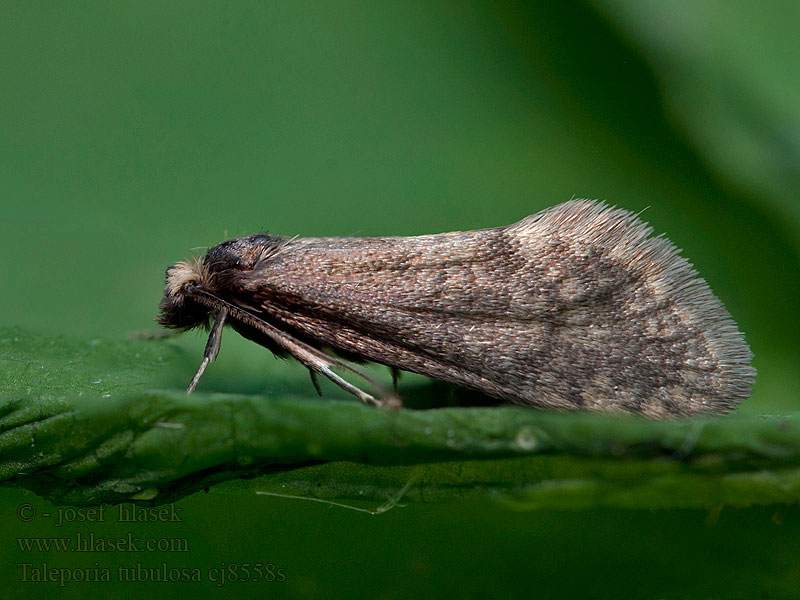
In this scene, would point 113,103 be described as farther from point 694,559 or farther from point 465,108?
point 694,559

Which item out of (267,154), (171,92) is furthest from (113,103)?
(267,154)

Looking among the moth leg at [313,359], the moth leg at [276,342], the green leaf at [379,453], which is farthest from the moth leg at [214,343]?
the green leaf at [379,453]

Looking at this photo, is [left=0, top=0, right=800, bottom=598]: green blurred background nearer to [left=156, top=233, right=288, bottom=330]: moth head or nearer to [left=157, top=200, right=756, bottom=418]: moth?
[left=156, top=233, right=288, bottom=330]: moth head

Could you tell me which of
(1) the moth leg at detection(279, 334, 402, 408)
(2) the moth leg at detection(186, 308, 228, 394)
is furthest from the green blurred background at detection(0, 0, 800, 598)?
(1) the moth leg at detection(279, 334, 402, 408)

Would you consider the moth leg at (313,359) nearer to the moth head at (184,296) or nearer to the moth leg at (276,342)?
the moth leg at (276,342)

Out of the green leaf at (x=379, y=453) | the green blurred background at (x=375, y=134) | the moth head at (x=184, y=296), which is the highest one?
the green blurred background at (x=375, y=134)

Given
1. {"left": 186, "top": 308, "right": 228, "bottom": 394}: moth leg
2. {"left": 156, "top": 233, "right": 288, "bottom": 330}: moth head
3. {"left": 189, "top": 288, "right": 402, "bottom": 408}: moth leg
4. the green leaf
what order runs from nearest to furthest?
the green leaf < {"left": 189, "top": 288, "right": 402, "bottom": 408}: moth leg < {"left": 186, "top": 308, "right": 228, "bottom": 394}: moth leg < {"left": 156, "top": 233, "right": 288, "bottom": 330}: moth head

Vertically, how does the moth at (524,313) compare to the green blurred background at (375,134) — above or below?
below

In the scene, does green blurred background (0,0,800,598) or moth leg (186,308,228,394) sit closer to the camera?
moth leg (186,308,228,394)
